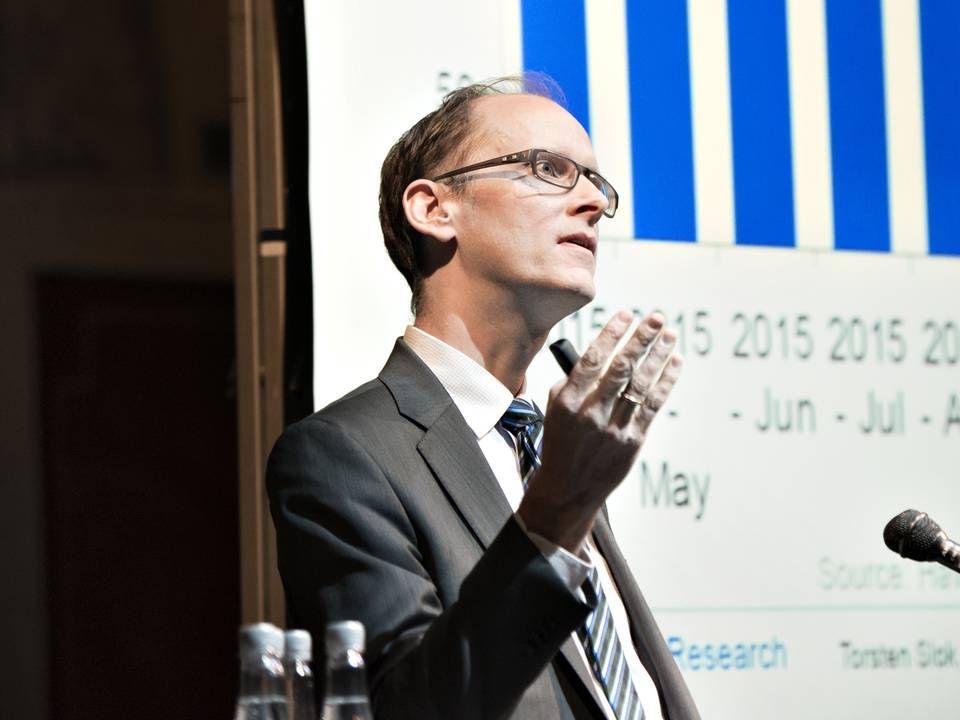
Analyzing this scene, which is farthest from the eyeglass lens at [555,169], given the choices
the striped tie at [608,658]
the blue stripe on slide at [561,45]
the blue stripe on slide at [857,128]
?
the blue stripe on slide at [857,128]

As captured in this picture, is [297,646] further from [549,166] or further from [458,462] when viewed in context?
[549,166]

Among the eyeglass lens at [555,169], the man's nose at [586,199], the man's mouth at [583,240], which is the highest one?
the eyeglass lens at [555,169]

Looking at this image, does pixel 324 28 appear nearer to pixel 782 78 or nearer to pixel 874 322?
pixel 782 78

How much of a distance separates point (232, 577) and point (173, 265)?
84 cm

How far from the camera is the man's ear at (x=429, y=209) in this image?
2.23m

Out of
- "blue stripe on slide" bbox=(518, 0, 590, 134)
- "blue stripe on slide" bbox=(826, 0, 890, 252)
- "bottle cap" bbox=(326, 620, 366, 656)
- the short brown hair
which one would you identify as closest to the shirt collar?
the short brown hair

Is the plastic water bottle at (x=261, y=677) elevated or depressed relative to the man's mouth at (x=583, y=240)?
depressed

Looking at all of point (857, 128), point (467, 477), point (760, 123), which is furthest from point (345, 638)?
point (857, 128)

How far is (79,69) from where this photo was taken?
159 inches

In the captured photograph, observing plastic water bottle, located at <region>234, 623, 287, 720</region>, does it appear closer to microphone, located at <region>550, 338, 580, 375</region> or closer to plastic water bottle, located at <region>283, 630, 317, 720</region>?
plastic water bottle, located at <region>283, 630, 317, 720</region>

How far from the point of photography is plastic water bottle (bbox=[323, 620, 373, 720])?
1.26m

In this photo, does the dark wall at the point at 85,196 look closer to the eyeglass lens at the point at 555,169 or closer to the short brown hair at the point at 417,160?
the short brown hair at the point at 417,160

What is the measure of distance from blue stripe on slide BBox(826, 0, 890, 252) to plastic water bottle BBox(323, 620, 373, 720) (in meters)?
2.23

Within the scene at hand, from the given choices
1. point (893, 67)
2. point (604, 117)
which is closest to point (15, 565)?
point (604, 117)
